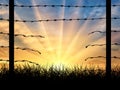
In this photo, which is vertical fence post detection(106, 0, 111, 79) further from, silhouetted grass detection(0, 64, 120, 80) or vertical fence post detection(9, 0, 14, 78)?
vertical fence post detection(9, 0, 14, 78)

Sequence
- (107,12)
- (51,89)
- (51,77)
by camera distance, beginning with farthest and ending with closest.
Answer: (107,12) → (51,77) → (51,89)

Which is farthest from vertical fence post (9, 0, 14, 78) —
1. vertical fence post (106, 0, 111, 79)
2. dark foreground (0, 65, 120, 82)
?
vertical fence post (106, 0, 111, 79)

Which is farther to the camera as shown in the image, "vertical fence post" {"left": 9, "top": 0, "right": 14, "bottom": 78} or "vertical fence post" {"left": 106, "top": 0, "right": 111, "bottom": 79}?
"vertical fence post" {"left": 106, "top": 0, "right": 111, "bottom": 79}

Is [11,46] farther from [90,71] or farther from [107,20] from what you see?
[107,20]

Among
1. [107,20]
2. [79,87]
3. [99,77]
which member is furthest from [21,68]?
[107,20]

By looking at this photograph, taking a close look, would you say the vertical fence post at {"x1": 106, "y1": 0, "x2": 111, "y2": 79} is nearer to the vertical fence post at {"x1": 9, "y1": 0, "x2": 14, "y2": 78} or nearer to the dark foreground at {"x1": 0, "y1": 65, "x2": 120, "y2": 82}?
the dark foreground at {"x1": 0, "y1": 65, "x2": 120, "y2": 82}

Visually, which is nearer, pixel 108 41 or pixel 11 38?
pixel 11 38

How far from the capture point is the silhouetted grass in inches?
266

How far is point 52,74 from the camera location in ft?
22.2

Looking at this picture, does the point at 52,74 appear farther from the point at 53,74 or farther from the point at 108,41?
the point at 108,41

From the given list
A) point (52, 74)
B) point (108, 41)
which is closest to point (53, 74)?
point (52, 74)

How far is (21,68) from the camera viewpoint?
702 cm

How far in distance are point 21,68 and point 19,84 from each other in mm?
716

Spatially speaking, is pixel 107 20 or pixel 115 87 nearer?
pixel 115 87
